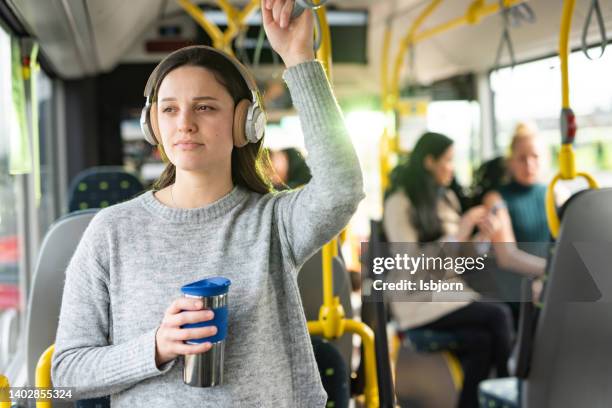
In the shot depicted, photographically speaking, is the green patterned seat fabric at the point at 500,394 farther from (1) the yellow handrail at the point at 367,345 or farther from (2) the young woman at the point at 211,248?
(2) the young woman at the point at 211,248

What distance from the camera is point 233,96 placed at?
1006 millimetres

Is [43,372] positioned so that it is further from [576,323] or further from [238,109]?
[576,323]

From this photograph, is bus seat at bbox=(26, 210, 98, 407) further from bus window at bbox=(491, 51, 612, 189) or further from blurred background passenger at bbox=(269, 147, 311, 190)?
bus window at bbox=(491, 51, 612, 189)

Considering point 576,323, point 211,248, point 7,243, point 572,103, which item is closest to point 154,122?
point 211,248

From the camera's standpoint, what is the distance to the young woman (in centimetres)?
94

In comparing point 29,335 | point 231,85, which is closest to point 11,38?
point 29,335

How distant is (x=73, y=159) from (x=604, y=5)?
374 centimetres

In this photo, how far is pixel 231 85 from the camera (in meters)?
1.00

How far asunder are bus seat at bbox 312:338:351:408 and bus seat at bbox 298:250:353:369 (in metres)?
0.13

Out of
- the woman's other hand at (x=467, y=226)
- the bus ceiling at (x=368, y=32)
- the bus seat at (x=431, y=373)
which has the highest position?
the bus ceiling at (x=368, y=32)

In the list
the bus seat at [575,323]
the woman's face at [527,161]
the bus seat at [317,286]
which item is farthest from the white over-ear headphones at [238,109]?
the woman's face at [527,161]

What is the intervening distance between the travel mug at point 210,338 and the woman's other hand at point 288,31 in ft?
1.14

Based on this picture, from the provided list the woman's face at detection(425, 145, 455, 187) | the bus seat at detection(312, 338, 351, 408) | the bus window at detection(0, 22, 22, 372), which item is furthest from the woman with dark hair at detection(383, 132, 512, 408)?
the bus window at detection(0, 22, 22, 372)

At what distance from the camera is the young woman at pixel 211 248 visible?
94cm
